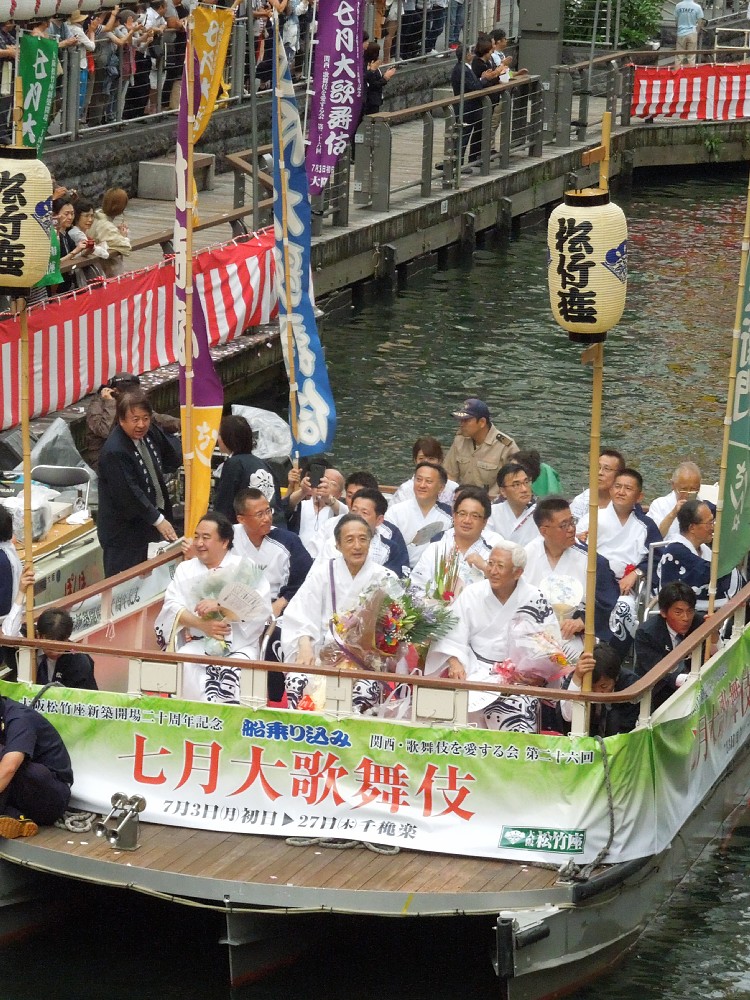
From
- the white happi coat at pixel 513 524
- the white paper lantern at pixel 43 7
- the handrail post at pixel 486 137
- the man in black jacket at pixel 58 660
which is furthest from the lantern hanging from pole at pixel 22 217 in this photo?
the handrail post at pixel 486 137

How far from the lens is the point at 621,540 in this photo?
35.7 ft

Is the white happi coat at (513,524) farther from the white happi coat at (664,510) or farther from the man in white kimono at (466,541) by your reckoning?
the white happi coat at (664,510)

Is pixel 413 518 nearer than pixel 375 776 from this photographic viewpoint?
No

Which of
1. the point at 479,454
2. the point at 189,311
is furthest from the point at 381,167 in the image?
the point at 189,311

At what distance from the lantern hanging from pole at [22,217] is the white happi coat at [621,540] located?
13.0 ft

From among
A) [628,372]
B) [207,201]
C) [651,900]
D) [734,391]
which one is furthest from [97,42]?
[651,900]

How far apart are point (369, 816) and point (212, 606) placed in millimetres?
1394

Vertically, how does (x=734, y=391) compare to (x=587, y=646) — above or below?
above

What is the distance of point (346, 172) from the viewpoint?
2047cm

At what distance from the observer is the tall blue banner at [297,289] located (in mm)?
10883

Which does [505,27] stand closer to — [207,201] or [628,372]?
[207,201]

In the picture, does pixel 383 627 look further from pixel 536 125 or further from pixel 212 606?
pixel 536 125

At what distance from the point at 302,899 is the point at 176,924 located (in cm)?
140

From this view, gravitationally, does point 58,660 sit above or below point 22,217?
below
